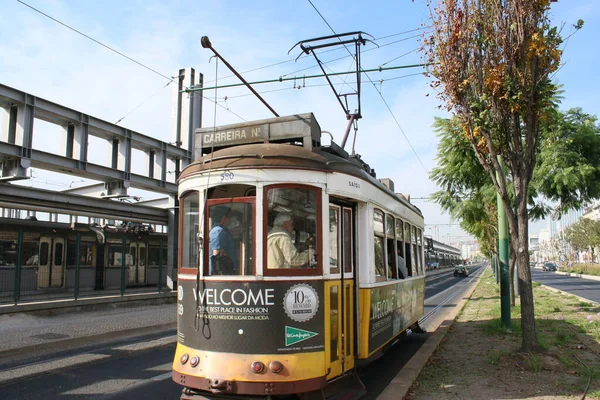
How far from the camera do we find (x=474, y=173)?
15.5 metres

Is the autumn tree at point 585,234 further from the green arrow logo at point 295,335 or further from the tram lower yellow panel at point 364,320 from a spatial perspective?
the green arrow logo at point 295,335

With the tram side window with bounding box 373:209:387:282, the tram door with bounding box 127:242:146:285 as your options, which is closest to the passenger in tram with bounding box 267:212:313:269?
the tram side window with bounding box 373:209:387:282

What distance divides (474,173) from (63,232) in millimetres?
14988

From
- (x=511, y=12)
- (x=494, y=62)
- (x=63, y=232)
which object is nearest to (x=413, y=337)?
(x=494, y=62)

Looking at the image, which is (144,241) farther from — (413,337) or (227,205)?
(227,205)

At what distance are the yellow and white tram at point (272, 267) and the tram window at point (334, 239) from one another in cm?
1

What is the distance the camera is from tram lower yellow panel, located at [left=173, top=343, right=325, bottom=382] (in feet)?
15.3

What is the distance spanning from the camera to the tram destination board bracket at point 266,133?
5.57 meters

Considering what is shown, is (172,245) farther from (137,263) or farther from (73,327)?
(73,327)

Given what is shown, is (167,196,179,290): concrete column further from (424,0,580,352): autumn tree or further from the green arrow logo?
the green arrow logo

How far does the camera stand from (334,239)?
18.0 ft

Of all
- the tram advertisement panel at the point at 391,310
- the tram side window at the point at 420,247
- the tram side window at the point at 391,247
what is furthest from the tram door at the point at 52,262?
the tram side window at the point at 391,247

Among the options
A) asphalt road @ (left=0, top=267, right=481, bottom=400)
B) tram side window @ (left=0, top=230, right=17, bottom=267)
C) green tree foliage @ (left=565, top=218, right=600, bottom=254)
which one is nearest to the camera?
asphalt road @ (left=0, top=267, right=481, bottom=400)

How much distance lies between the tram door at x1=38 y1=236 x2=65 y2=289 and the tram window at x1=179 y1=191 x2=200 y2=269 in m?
13.8
